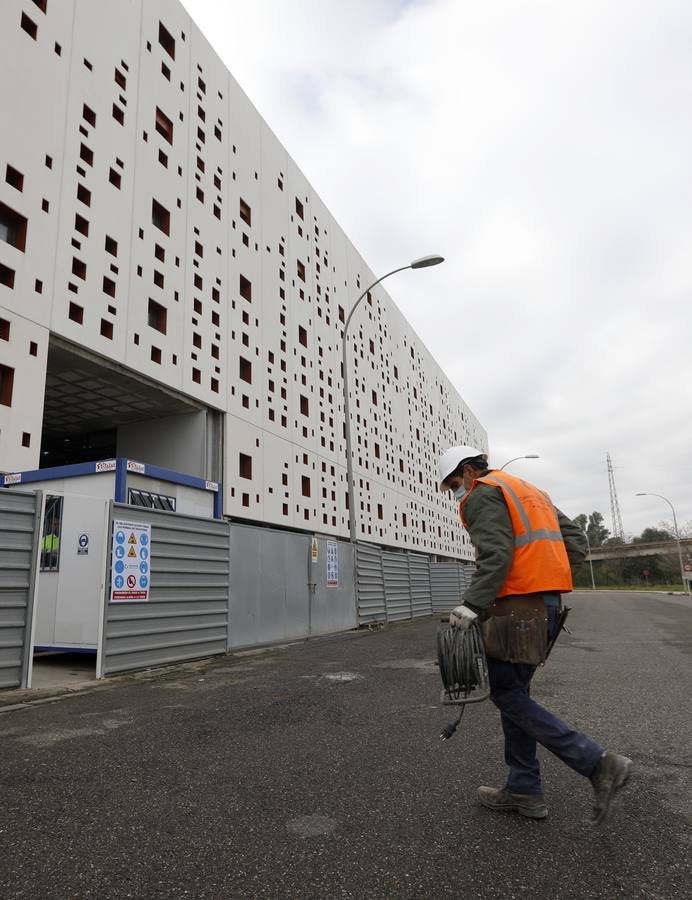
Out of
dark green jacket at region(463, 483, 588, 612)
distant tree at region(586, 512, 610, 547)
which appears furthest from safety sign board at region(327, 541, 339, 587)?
distant tree at region(586, 512, 610, 547)

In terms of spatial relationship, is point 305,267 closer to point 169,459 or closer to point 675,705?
point 169,459

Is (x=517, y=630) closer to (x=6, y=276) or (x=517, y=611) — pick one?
(x=517, y=611)

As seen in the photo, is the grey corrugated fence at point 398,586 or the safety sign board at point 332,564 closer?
the safety sign board at point 332,564

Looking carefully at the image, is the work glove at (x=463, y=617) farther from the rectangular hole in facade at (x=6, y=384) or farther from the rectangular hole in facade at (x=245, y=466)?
the rectangular hole in facade at (x=245, y=466)

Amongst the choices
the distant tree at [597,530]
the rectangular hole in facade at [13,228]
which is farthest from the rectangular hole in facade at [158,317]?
the distant tree at [597,530]

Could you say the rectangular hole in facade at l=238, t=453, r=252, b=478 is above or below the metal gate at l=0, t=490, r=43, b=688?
above

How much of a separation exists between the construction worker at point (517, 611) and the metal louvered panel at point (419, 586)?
19.2 meters

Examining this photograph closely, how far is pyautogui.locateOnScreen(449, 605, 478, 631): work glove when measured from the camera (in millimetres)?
3059

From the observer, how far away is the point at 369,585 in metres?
18.1

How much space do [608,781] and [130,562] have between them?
24.3ft

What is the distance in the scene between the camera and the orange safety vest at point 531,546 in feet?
10.3

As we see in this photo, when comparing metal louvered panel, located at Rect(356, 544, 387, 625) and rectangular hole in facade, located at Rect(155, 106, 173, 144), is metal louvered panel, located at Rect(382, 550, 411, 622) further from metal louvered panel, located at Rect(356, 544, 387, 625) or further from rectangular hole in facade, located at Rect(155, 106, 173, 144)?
rectangular hole in facade, located at Rect(155, 106, 173, 144)

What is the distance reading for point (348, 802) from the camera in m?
3.27

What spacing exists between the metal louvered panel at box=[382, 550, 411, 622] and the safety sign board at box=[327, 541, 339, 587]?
399 centimetres
